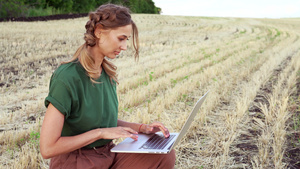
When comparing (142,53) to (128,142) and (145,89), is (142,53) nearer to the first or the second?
(145,89)

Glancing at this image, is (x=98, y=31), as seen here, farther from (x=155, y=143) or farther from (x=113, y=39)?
(x=155, y=143)

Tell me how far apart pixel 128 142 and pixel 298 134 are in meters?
3.05

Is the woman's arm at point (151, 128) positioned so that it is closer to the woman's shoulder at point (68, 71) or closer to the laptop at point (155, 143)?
the laptop at point (155, 143)

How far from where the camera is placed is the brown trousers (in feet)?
7.63

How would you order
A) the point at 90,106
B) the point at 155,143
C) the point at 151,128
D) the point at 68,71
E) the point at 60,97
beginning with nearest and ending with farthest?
the point at 60,97 → the point at 68,71 → the point at 90,106 → the point at 155,143 → the point at 151,128

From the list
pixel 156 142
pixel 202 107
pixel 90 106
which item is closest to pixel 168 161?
pixel 156 142

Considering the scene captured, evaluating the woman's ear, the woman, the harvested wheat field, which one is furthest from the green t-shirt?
the harvested wheat field

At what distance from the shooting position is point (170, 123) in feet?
15.6

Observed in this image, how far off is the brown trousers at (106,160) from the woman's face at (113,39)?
30.0 inches

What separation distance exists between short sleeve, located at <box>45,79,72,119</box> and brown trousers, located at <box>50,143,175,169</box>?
0.43 m

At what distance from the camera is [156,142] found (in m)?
2.59

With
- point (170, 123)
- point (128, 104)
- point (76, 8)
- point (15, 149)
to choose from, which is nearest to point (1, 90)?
point (128, 104)

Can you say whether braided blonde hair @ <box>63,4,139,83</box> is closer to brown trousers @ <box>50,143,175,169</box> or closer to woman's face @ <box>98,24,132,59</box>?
woman's face @ <box>98,24,132,59</box>

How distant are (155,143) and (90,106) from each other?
2.05 feet
